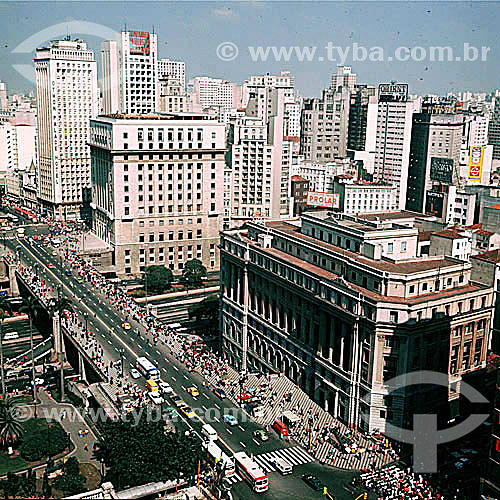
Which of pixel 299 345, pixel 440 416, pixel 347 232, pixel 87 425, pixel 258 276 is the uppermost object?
pixel 347 232

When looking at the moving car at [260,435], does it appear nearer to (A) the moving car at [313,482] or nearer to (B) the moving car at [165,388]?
(A) the moving car at [313,482]

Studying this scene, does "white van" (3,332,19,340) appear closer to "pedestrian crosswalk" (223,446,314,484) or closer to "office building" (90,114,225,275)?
"office building" (90,114,225,275)

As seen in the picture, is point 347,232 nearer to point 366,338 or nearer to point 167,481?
point 366,338

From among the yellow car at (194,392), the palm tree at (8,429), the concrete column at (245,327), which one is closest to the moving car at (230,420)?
the yellow car at (194,392)

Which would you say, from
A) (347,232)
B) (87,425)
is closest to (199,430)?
(87,425)

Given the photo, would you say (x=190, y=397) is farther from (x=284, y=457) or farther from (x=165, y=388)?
(x=284, y=457)
